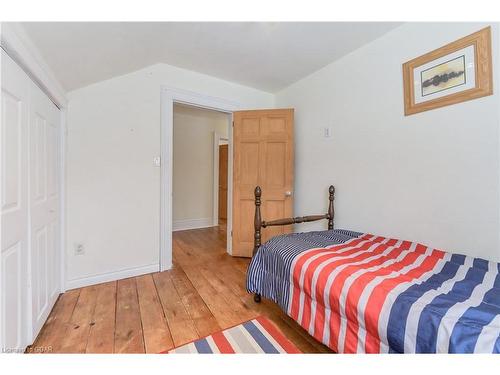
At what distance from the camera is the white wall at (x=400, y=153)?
1459mm

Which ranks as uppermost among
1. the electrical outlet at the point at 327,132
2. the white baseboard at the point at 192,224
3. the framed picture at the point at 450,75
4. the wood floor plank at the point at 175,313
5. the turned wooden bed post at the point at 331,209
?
the framed picture at the point at 450,75

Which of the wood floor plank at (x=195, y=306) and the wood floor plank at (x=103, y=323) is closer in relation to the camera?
the wood floor plank at (x=103, y=323)

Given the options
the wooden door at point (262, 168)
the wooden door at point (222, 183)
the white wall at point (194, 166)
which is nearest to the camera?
the wooden door at point (262, 168)

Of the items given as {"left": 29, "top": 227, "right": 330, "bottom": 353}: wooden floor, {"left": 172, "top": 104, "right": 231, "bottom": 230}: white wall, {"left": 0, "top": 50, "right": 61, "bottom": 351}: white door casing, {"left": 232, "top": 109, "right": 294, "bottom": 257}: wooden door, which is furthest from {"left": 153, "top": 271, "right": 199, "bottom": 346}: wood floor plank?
{"left": 172, "top": 104, "right": 231, "bottom": 230}: white wall

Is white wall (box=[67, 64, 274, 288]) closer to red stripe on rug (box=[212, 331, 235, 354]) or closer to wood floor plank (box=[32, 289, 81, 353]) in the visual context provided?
wood floor plank (box=[32, 289, 81, 353])

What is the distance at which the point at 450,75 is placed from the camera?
1563mm

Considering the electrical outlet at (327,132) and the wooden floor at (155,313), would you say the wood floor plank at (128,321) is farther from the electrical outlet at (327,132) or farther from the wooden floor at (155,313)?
the electrical outlet at (327,132)

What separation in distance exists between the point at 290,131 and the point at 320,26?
1150mm

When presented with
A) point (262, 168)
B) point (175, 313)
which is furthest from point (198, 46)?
point (175, 313)

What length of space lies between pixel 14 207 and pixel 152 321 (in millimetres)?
1108

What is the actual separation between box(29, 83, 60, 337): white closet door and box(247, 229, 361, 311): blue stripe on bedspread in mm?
1411

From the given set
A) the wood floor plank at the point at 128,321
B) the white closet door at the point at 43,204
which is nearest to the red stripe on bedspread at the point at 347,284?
the wood floor plank at the point at 128,321

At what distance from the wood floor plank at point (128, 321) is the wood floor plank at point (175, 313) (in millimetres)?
193

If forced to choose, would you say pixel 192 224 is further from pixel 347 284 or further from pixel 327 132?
pixel 347 284
